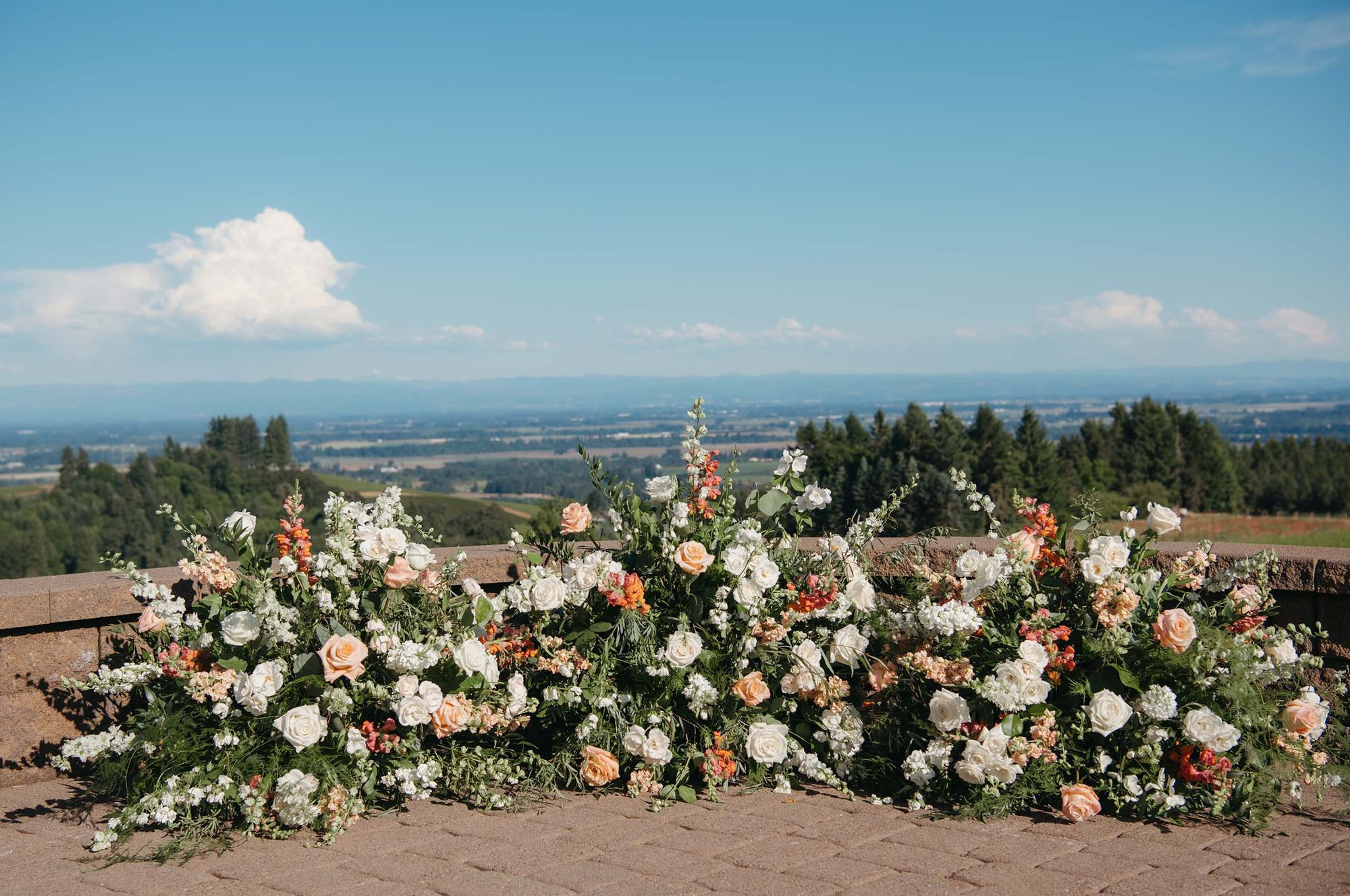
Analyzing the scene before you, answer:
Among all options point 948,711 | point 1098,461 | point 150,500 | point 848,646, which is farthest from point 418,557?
point 150,500

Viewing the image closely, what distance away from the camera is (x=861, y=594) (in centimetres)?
397

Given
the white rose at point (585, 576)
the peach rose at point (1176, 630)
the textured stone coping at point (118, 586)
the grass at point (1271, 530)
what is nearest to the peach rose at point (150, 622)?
the textured stone coping at point (118, 586)

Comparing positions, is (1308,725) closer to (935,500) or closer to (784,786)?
(784,786)

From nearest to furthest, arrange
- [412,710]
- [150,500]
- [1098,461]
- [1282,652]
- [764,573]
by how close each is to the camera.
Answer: [412,710], [1282,652], [764,573], [1098,461], [150,500]

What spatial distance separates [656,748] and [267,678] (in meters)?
1.38

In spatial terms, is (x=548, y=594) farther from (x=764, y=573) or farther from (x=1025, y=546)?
(x=1025, y=546)

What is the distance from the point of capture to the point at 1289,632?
4.04 m

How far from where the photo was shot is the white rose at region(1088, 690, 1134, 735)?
11.2 ft

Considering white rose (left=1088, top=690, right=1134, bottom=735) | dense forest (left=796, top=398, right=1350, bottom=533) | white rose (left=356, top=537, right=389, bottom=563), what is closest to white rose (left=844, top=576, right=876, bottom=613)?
white rose (left=1088, top=690, right=1134, bottom=735)

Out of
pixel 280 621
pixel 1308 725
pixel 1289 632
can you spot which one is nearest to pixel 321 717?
pixel 280 621

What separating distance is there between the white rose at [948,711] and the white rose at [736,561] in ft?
2.80

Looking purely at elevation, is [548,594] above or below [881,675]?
above

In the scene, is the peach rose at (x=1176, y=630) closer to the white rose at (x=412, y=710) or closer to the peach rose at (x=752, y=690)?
the peach rose at (x=752, y=690)

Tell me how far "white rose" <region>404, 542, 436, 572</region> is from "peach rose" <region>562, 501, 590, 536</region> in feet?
2.04
